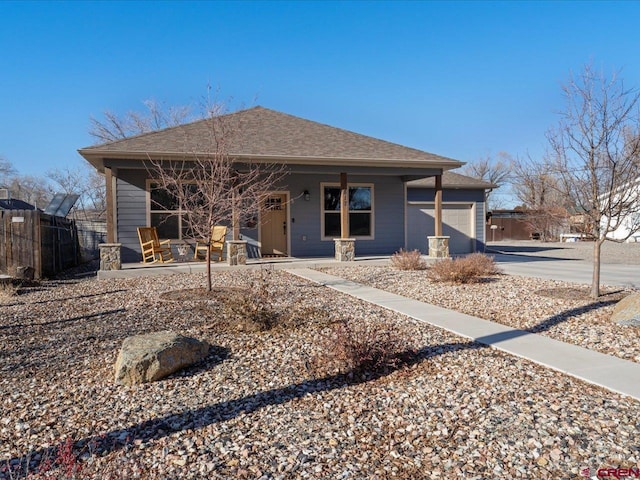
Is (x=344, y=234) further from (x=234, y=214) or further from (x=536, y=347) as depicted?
(x=536, y=347)

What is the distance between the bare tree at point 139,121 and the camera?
2627cm

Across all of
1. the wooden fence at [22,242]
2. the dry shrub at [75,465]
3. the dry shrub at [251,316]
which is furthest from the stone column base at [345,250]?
the dry shrub at [75,465]

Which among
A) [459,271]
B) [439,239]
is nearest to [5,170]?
[439,239]

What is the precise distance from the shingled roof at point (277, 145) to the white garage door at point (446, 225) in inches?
127

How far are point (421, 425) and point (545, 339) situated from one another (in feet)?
8.21

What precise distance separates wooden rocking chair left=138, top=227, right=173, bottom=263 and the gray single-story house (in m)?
0.53

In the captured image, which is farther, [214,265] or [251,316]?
[214,265]

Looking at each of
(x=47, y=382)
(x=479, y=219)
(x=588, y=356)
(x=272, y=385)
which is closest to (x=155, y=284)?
(x=47, y=382)

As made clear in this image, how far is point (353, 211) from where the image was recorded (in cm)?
1413

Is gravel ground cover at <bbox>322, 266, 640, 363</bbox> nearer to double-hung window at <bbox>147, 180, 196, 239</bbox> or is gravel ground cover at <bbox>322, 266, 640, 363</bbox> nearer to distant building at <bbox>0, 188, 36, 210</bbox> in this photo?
double-hung window at <bbox>147, 180, 196, 239</bbox>

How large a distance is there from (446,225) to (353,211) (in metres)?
4.62

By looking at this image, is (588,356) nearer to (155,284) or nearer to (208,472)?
(208,472)

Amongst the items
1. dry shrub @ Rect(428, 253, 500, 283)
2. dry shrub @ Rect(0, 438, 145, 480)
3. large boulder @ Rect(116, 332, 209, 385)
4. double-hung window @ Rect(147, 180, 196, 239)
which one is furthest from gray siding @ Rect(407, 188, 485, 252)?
dry shrub @ Rect(0, 438, 145, 480)

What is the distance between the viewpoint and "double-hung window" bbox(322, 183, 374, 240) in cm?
1394
